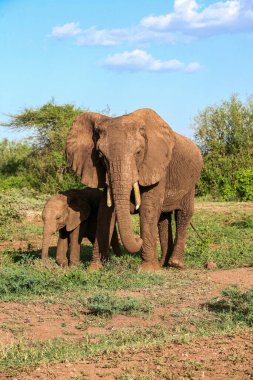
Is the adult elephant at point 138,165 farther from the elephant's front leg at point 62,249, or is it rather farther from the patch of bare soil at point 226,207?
the patch of bare soil at point 226,207

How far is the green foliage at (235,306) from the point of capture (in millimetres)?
7203

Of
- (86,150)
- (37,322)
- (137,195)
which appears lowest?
(37,322)

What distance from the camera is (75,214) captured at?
38.6 ft

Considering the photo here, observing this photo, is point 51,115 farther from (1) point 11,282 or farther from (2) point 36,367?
(2) point 36,367

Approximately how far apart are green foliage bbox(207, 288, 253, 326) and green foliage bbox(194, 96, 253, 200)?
2016cm

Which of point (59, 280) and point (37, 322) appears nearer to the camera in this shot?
point (37, 322)

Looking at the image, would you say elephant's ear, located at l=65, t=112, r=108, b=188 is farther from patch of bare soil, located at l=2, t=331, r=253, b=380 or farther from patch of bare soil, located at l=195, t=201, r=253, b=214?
patch of bare soil, located at l=195, t=201, r=253, b=214

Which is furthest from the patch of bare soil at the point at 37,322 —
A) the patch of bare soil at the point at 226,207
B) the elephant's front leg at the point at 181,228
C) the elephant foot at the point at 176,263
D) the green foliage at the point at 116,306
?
the patch of bare soil at the point at 226,207

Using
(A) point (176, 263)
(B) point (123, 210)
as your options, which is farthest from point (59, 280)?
(A) point (176, 263)

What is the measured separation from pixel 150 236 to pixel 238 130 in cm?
2311

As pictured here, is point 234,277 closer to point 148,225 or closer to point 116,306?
point 148,225

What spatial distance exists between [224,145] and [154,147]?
74.8ft

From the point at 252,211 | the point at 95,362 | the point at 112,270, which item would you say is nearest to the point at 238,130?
the point at 252,211

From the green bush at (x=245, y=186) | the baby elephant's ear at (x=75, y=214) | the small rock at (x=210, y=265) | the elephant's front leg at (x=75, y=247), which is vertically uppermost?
the green bush at (x=245, y=186)
